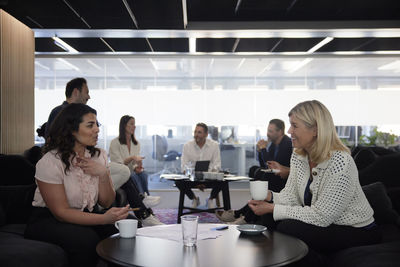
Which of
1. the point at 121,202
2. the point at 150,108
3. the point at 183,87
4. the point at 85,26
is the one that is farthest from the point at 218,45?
the point at 121,202

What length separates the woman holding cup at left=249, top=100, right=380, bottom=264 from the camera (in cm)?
239

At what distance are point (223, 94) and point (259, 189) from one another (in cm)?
637

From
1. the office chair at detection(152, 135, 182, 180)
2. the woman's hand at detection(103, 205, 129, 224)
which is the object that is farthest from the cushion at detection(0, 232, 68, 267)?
the office chair at detection(152, 135, 182, 180)

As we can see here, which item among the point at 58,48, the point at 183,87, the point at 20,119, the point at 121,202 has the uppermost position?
the point at 58,48

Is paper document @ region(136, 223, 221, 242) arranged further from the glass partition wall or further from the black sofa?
the glass partition wall

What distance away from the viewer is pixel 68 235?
2346 mm

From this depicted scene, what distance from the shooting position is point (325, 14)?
6.52 metres

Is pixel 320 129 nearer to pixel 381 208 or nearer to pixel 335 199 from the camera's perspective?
pixel 335 199

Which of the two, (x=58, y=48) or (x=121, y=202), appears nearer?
(x=121, y=202)

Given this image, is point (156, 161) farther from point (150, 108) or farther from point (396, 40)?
point (396, 40)

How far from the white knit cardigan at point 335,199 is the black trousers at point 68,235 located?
104 centimetres

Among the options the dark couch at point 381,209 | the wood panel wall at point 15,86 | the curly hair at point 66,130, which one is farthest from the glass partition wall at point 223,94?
the curly hair at point 66,130

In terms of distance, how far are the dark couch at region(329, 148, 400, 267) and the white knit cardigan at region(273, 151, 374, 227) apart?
177 millimetres

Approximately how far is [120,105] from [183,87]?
Result: 50.9 inches
